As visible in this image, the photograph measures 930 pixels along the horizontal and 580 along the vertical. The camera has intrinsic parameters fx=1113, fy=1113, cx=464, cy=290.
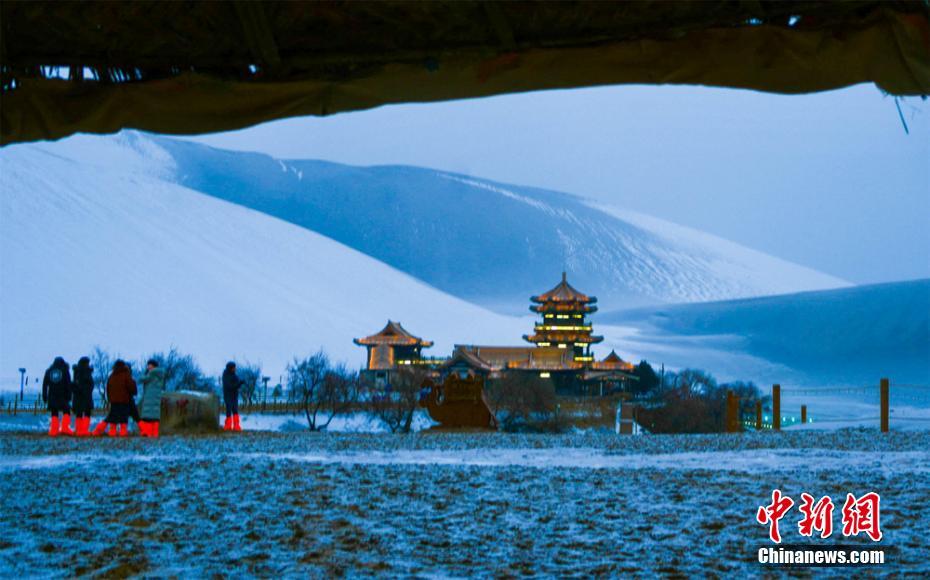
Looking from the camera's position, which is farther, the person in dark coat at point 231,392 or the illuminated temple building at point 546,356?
the illuminated temple building at point 546,356

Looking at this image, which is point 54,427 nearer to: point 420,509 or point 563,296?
point 420,509

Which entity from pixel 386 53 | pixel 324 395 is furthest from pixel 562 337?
pixel 386 53

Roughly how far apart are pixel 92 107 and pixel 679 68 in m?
1.91

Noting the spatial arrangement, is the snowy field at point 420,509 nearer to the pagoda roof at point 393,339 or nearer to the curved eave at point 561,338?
the curved eave at point 561,338

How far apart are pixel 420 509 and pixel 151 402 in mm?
7219

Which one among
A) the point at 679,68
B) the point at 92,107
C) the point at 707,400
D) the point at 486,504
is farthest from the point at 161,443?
the point at 707,400

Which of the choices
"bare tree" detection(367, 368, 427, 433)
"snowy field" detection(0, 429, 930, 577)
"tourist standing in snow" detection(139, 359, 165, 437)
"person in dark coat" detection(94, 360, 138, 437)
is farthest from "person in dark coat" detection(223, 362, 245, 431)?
"bare tree" detection(367, 368, 427, 433)

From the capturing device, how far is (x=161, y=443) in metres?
10.8

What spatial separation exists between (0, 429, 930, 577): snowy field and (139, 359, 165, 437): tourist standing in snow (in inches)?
55.9

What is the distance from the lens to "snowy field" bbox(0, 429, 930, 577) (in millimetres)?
4145

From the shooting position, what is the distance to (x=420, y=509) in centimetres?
560

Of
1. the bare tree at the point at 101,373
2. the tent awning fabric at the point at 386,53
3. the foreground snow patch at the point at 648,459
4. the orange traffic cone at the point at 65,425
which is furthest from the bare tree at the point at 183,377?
the tent awning fabric at the point at 386,53

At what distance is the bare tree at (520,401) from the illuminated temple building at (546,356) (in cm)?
258

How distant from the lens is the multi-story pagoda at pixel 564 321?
56531 millimetres
